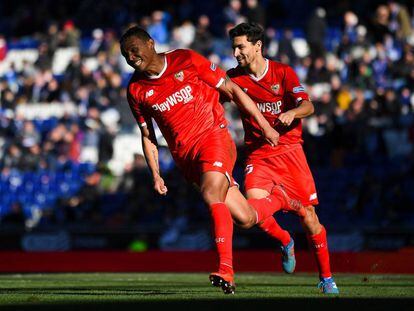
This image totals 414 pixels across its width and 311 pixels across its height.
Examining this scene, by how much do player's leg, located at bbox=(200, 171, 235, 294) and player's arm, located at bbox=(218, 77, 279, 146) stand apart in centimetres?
57

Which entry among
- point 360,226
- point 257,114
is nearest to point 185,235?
point 360,226

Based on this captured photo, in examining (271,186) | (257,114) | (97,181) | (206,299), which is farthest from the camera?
(97,181)

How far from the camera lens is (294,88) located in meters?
11.1

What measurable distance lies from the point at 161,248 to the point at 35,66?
950 cm

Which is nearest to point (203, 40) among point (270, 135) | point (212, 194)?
point (270, 135)

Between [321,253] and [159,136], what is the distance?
12268mm

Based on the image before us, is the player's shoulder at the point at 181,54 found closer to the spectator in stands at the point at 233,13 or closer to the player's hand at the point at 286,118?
the player's hand at the point at 286,118

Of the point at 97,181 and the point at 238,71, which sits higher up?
the point at 238,71

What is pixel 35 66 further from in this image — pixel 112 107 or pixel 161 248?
pixel 161 248

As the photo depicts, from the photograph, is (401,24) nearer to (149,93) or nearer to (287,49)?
(287,49)

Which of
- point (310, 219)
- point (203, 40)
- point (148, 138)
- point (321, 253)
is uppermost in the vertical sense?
point (148, 138)

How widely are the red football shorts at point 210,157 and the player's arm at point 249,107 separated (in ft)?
1.25

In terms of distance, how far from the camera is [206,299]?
925 centimetres

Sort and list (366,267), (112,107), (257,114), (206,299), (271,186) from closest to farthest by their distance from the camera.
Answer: (206,299) → (257,114) → (271,186) → (366,267) → (112,107)
